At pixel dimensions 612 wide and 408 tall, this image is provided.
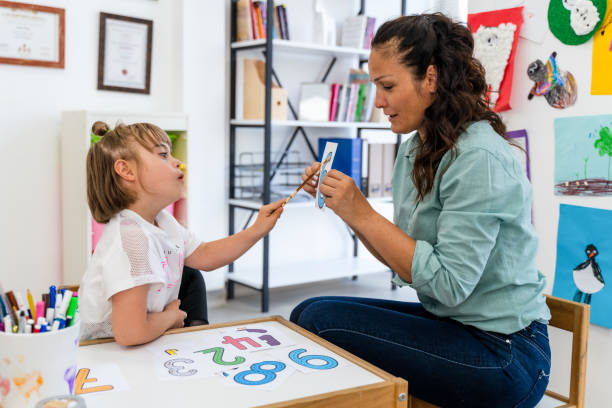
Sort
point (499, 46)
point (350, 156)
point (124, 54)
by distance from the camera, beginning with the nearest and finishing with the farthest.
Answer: point (499, 46)
point (124, 54)
point (350, 156)

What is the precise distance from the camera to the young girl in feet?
4.14

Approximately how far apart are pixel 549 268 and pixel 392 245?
0.82m

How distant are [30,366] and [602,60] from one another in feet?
5.30

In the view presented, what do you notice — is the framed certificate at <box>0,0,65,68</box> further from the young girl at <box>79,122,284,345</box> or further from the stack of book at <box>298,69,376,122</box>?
the young girl at <box>79,122,284,345</box>

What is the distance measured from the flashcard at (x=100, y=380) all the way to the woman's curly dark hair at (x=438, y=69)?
76 centimetres

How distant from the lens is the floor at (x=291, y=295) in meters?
3.41

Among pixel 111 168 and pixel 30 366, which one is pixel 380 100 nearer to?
pixel 111 168

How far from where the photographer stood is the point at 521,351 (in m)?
1.28

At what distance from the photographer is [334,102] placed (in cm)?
391

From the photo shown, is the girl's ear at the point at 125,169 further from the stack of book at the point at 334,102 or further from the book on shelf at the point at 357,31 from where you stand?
the book on shelf at the point at 357,31

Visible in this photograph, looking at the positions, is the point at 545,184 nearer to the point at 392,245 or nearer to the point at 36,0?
the point at 392,245

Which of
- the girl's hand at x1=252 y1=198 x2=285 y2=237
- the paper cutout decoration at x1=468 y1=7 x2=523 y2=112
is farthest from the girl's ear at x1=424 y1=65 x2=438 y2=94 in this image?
the paper cutout decoration at x1=468 y1=7 x2=523 y2=112

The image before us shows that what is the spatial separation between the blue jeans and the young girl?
373mm

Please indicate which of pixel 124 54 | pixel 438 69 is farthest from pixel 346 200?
pixel 124 54
